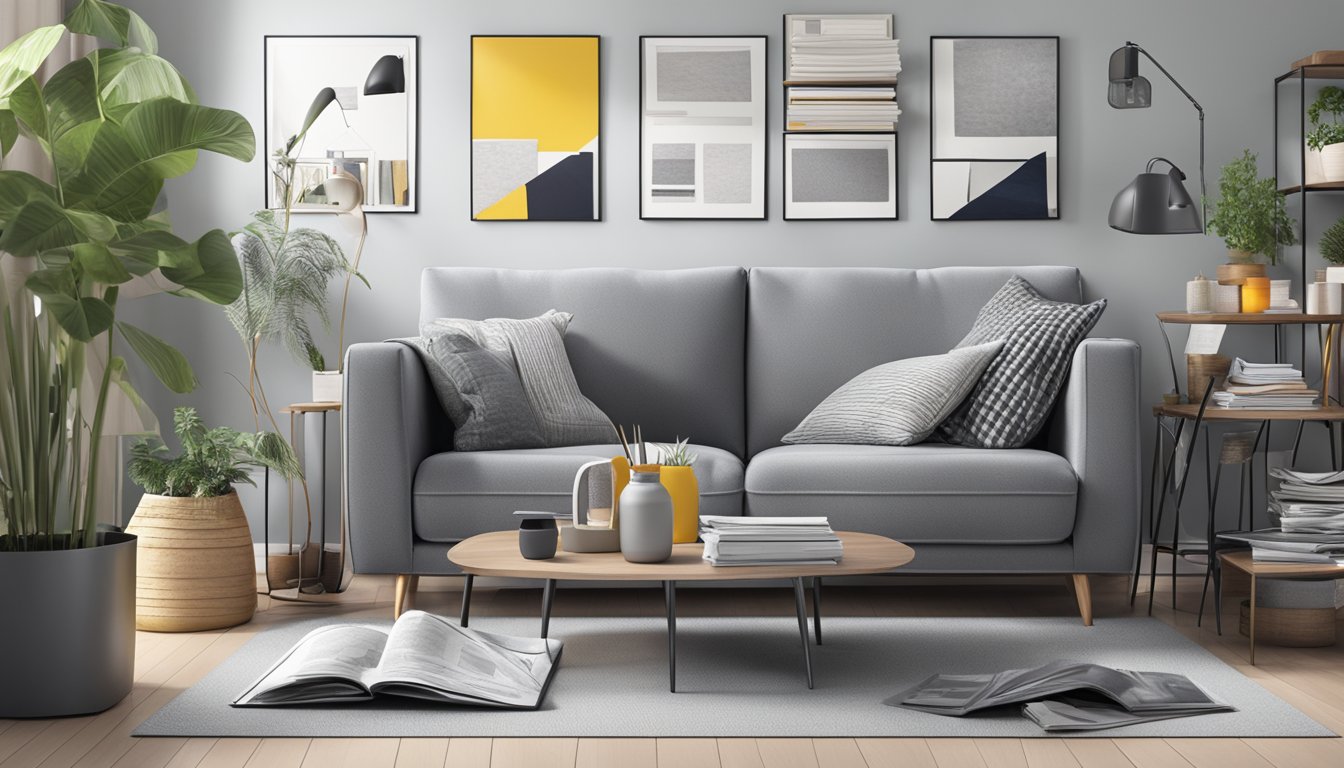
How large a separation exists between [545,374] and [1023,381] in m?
1.33

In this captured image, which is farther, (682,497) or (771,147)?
(771,147)

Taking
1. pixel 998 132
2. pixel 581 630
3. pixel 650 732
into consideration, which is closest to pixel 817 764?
pixel 650 732

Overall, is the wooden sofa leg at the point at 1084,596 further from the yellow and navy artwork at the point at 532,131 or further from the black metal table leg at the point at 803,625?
the yellow and navy artwork at the point at 532,131

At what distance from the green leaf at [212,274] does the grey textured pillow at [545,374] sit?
983 millimetres

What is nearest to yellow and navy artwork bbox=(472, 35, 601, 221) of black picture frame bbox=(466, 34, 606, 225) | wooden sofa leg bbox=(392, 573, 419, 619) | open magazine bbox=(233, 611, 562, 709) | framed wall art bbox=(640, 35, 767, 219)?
black picture frame bbox=(466, 34, 606, 225)

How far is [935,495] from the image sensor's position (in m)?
3.04

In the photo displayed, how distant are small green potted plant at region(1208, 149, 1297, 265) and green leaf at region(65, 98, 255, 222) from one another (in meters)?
2.91

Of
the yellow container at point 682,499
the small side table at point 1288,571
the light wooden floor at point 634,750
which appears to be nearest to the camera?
the light wooden floor at point 634,750

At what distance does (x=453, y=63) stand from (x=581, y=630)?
6.75 ft

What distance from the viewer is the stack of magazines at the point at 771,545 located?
233 centimetres

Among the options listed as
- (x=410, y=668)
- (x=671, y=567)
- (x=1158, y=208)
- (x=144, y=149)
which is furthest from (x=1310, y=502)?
(x=144, y=149)

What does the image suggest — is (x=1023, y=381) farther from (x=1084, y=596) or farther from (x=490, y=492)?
(x=490, y=492)

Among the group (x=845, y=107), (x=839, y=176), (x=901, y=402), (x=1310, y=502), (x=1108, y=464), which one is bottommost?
(x=1310, y=502)

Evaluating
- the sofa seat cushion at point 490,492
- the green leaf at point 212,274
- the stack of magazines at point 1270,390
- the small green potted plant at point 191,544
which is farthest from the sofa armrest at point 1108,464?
the small green potted plant at point 191,544
